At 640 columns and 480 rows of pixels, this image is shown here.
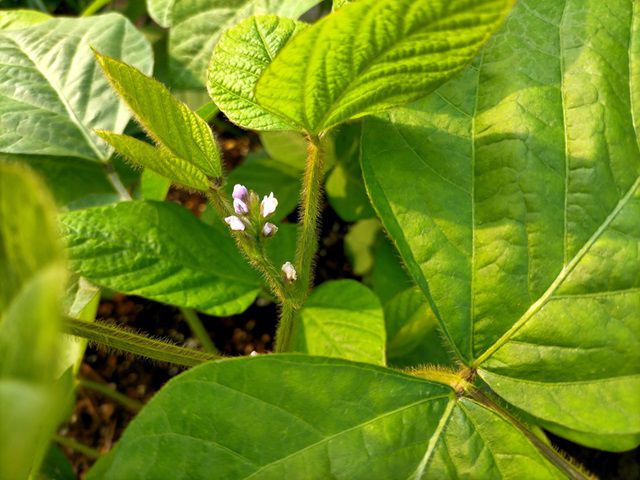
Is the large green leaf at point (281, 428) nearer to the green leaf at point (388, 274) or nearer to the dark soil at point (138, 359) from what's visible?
the green leaf at point (388, 274)

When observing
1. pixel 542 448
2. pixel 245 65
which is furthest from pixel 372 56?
pixel 542 448

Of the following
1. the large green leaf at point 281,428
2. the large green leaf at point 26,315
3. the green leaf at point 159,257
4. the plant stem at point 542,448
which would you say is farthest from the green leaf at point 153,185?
the large green leaf at point 26,315

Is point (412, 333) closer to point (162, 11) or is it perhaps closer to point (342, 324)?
point (342, 324)

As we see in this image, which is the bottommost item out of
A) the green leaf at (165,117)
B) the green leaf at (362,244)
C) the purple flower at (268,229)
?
the green leaf at (362,244)

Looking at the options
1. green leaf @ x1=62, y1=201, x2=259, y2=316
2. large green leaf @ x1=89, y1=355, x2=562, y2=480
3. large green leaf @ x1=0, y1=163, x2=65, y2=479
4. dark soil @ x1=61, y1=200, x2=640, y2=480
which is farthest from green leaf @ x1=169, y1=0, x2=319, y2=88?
large green leaf @ x1=0, y1=163, x2=65, y2=479

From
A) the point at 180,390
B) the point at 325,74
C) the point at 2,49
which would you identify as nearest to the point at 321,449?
the point at 180,390

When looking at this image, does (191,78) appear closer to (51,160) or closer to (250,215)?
(51,160)
